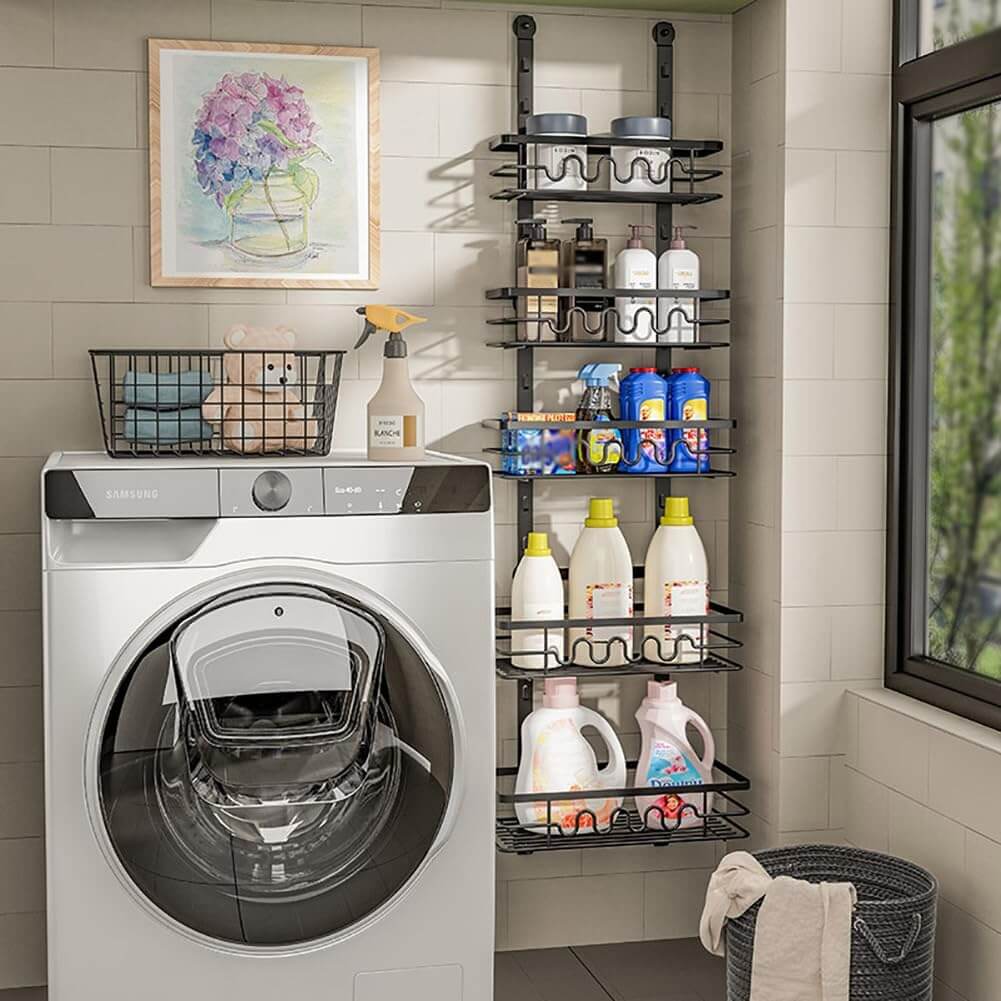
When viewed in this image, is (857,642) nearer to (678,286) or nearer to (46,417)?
(678,286)

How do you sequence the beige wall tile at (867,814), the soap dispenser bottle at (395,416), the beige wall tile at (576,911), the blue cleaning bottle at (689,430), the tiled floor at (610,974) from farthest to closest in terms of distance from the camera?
the beige wall tile at (576,911)
the blue cleaning bottle at (689,430)
the tiled floor at (610,974)
the beige wall tile at (867,814)
the soap dispenser bottle at (395,416)

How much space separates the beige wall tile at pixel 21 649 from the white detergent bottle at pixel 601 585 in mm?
1024

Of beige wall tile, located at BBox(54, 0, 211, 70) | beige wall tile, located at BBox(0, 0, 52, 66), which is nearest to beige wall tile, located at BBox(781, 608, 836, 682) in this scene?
beige wall tile, located at BBox(54, 0, 211, 70)

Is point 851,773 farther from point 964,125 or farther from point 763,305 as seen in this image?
point 964,125

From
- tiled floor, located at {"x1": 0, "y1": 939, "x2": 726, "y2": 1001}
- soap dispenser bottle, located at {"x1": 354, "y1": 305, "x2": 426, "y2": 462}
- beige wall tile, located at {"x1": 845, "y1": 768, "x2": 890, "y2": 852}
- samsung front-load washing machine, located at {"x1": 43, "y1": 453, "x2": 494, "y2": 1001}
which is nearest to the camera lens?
samsung front-load washing machine, located at {"x1": 43, "y1": 453, "x2": 494, "y2": 1001}

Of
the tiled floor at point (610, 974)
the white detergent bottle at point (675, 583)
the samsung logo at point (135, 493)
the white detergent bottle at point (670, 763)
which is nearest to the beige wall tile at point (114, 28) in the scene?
the samsung logo at point (135, 493)

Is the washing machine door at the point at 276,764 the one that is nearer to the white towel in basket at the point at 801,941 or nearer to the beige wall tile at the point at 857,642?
the white towel in basket at the point at 801,941

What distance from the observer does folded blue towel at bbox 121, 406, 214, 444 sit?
2596 mm

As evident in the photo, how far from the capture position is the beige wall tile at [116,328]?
2768 millimetres

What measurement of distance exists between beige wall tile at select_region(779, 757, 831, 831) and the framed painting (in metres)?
1.24

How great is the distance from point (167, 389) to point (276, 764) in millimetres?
737

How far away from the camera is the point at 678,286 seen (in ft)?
9.43

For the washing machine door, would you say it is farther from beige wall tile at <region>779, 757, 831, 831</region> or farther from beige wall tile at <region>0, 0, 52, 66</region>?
beige wall tile at <region>0, 0, 52, 66</region>

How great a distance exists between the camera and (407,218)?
288 centimetres
